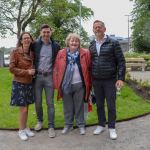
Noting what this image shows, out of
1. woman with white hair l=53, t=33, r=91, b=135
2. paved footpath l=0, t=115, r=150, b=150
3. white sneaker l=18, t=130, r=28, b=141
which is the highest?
woman with white hair l=53, t=33, r=91, b=135

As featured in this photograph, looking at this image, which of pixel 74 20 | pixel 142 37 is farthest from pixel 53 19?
pixel 142 37

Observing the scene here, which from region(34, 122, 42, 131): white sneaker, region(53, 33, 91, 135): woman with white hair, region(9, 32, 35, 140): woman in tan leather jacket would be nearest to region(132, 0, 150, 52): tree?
region(34, 122, 42, 131): white sneaker

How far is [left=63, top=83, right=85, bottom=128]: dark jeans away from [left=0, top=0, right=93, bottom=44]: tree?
18829 mm

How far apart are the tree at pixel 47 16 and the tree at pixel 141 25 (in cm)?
1311

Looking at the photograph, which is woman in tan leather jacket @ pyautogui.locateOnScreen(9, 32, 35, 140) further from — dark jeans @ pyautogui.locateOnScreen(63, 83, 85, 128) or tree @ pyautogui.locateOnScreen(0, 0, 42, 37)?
tree @ pyautogui.locateOnScreen(0, 0, 42, 37)

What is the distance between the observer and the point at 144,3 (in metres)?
55.2

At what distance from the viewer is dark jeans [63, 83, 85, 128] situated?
7810 millimetres

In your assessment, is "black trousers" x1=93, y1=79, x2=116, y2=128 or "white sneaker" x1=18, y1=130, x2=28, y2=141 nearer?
"black trousers" x1=93, y1=79, x2=116, y2=128

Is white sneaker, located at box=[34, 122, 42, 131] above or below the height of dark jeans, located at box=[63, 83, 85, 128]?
below

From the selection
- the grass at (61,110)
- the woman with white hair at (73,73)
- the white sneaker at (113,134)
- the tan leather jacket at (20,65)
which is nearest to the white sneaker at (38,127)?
the grass at (61,110)

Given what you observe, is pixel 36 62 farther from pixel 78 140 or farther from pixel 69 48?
pixel 78 140

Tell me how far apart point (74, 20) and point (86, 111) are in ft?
106

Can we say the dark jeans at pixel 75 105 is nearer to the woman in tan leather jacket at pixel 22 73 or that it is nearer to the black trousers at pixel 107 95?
the black trousers at pixel 107 95

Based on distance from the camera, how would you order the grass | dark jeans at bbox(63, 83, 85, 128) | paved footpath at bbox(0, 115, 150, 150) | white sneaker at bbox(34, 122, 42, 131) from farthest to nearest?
the grass, white sneaker at bbox(34, 122, 42, 131), dark jeans at bbox(63, 83, 85, 128), paved footpath at bbox(0, 115, 150, 150)
